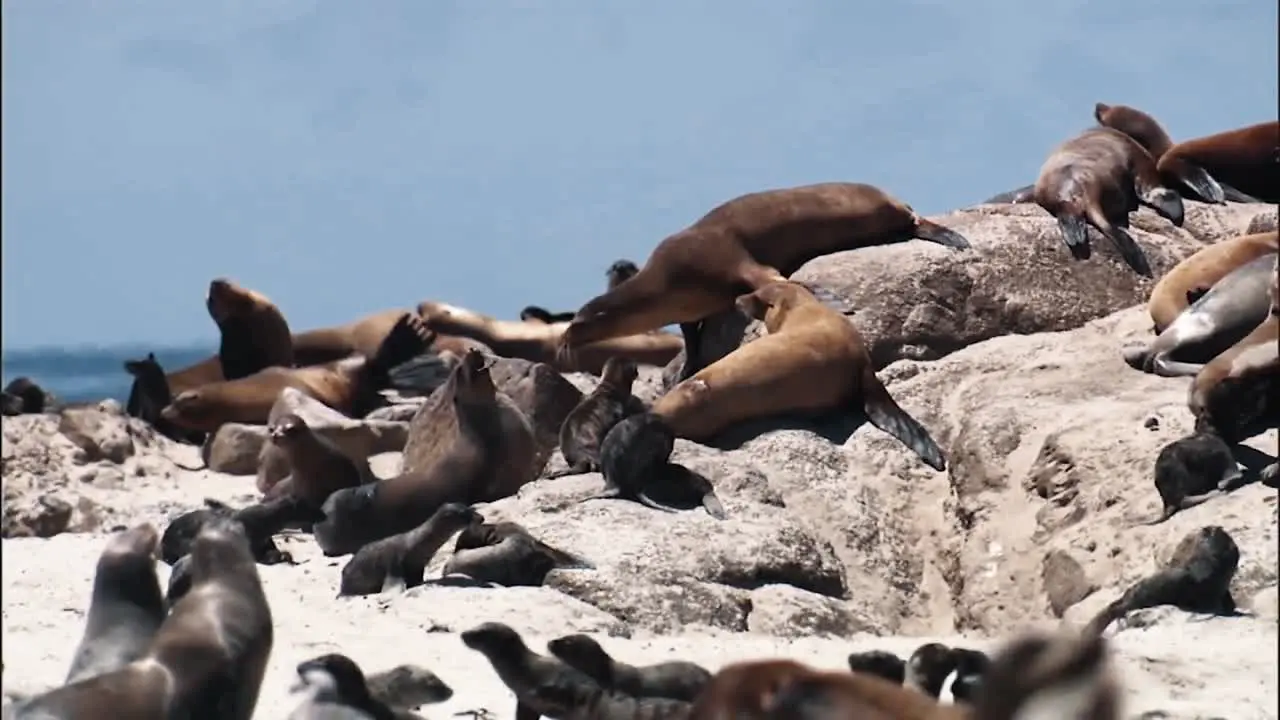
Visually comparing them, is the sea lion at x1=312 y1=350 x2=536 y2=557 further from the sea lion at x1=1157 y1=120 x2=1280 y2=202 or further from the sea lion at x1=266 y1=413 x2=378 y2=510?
the sea lion at x1=1157 y1=120 x2=1280 y2=202

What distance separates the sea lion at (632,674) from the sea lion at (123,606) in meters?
1.14

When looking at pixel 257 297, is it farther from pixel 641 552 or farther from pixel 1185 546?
pixel 1185 546

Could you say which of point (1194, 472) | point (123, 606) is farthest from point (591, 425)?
point (123, 606)

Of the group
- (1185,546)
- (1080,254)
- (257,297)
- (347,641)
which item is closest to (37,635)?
(347,641)

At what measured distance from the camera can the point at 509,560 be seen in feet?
24.6

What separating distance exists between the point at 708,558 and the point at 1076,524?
1448 millimetres

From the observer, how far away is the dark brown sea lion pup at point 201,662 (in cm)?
485

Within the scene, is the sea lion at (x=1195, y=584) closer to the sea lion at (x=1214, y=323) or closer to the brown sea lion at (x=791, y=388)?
the sea lion at (x=1214, y=323)

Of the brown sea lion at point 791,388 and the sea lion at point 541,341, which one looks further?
the sea lion at point 541,341

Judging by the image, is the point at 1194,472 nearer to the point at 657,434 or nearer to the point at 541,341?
the point at 657,434

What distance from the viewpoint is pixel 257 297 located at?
15.8 metres

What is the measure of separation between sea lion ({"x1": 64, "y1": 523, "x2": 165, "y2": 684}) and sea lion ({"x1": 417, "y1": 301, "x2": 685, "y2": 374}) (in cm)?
706

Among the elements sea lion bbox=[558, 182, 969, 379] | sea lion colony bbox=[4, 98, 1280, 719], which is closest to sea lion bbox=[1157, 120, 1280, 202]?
sea lion colony bbox=[4, 98, 1280, 719]

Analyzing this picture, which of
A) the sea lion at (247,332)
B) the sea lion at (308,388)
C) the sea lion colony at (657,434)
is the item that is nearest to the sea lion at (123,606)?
the sea lion colony at (657,434)
